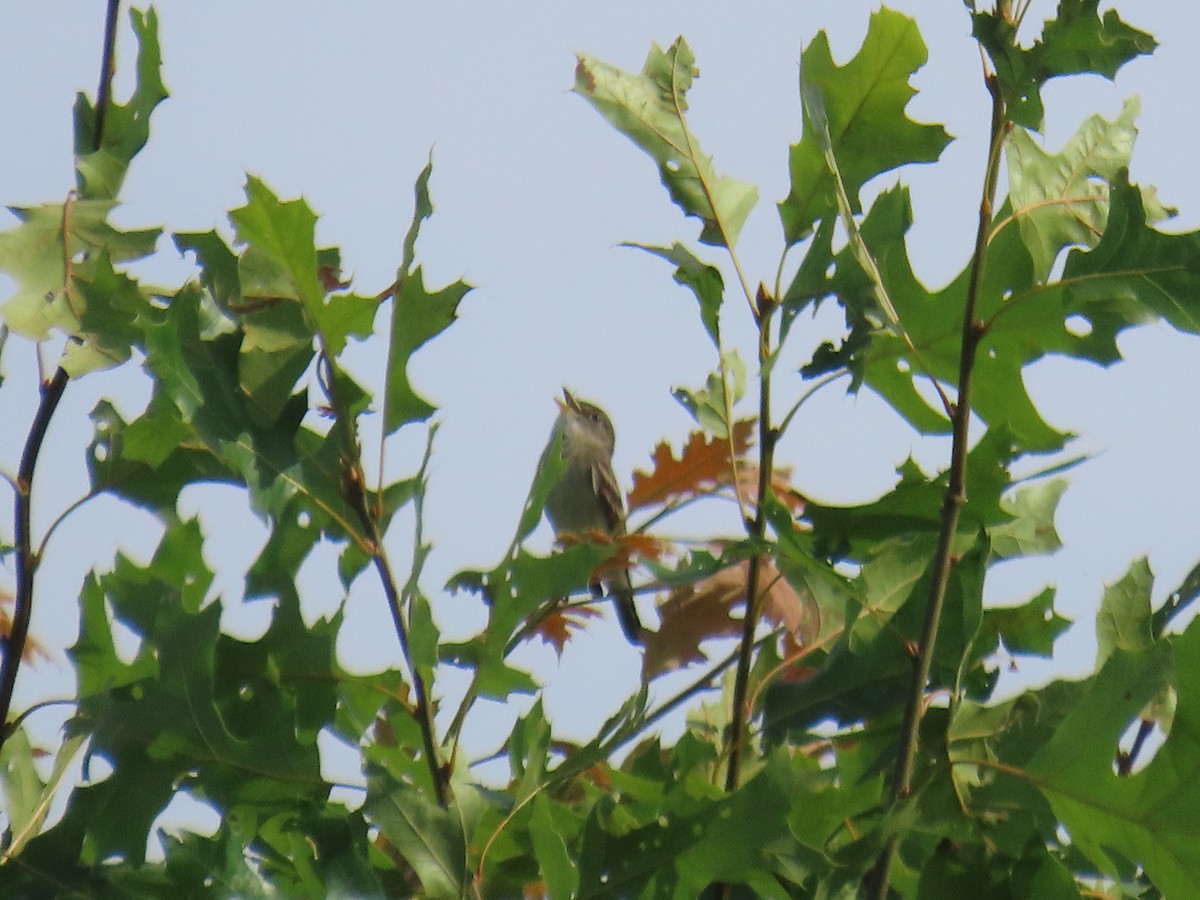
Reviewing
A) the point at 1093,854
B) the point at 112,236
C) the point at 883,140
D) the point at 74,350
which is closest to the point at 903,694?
the point at 1093,854

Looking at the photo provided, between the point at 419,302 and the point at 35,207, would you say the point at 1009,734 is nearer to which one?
the point at 419,302

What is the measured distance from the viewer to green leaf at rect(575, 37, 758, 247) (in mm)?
2158

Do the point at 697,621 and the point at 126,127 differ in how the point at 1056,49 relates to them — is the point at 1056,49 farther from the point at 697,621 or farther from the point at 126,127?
the point at 126,127

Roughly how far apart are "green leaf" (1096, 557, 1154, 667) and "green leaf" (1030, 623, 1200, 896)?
0.41 metres

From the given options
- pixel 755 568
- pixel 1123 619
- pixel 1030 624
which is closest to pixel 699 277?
pixel 755 568

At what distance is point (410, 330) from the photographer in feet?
6.11

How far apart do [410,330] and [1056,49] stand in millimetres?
897

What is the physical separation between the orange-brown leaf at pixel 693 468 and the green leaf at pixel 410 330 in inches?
23.3

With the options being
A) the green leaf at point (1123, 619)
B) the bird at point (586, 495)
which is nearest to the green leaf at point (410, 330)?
the green leaf at point (1123, 619)

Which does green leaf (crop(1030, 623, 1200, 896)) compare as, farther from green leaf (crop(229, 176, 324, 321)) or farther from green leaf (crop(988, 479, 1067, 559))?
green leaf (crop(229, 176, 324, 321))

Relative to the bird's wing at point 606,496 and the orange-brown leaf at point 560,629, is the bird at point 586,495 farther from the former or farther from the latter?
the orange-brown leaf at point 560,629

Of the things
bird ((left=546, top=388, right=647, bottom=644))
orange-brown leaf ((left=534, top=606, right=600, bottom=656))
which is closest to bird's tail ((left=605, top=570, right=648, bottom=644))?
bird ((left=546, top=388, right=647, bottom=644))

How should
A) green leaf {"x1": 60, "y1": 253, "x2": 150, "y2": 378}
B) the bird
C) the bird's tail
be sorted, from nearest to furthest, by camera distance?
green leaf {"x1": 60, "y1": 253, "x2": 150, "y2": 378} → the bird's tail → the bird

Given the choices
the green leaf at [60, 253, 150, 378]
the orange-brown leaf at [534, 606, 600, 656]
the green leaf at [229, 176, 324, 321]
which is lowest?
the orange-brown leaf at [534, 606, 600, 656]
